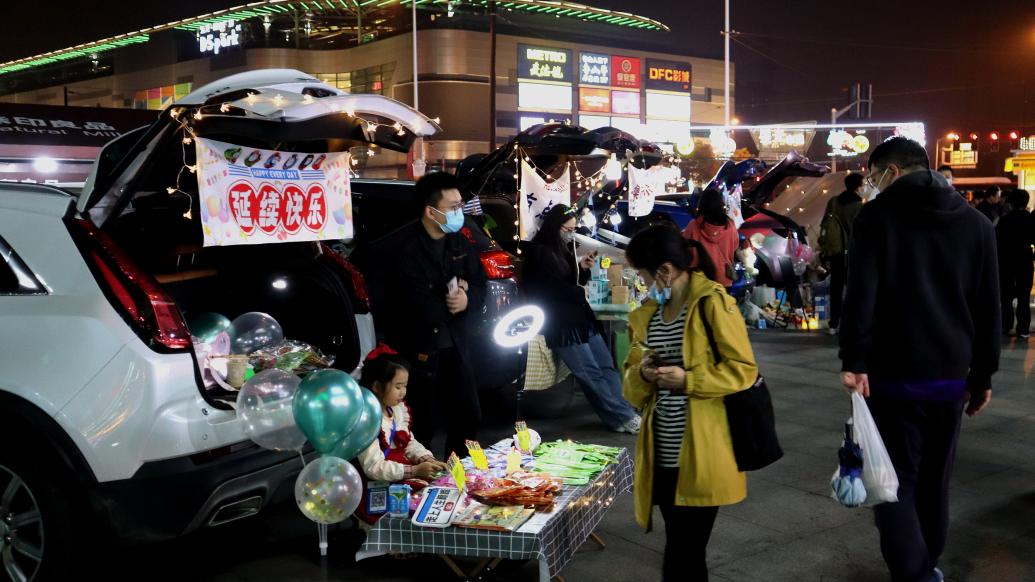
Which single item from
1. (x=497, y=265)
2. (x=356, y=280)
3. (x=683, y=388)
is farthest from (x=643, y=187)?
(x=683, y=388)

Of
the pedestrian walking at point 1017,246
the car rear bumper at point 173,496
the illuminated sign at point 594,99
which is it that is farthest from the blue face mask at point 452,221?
the illuminated sign at point 594,99

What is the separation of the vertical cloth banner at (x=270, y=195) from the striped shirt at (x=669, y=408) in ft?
7.61

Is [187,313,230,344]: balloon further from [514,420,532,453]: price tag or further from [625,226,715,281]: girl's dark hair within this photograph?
[625,226,715,281]: girl's dark hair

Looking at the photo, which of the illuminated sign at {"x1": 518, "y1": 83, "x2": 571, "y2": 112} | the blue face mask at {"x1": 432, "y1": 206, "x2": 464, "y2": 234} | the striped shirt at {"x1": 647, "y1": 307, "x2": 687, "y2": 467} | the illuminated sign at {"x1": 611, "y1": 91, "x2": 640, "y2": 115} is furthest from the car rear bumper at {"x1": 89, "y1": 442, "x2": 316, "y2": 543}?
the illuminated sign at {"x1": 611, "y1": 91, "x2": 640, "y2": 115}

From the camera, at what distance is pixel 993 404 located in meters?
8.14

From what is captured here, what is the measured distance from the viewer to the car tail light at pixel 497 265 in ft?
21.7

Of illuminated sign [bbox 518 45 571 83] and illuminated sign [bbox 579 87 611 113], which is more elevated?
illuminated sign [bbox 518 45 571 83]

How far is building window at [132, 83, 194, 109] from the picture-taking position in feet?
192

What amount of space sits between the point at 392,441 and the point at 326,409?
77cm

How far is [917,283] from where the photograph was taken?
12.6 ft

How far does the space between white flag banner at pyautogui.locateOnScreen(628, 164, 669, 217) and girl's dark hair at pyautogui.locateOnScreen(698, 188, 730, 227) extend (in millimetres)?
1319

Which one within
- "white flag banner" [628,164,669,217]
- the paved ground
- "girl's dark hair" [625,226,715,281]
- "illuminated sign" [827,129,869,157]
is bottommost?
the paved ground

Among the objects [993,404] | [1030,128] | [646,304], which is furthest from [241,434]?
[1030,128]

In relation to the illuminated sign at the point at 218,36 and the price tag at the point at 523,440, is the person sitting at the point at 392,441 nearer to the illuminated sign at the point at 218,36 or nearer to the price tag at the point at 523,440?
the price tag at the point at 523,440
